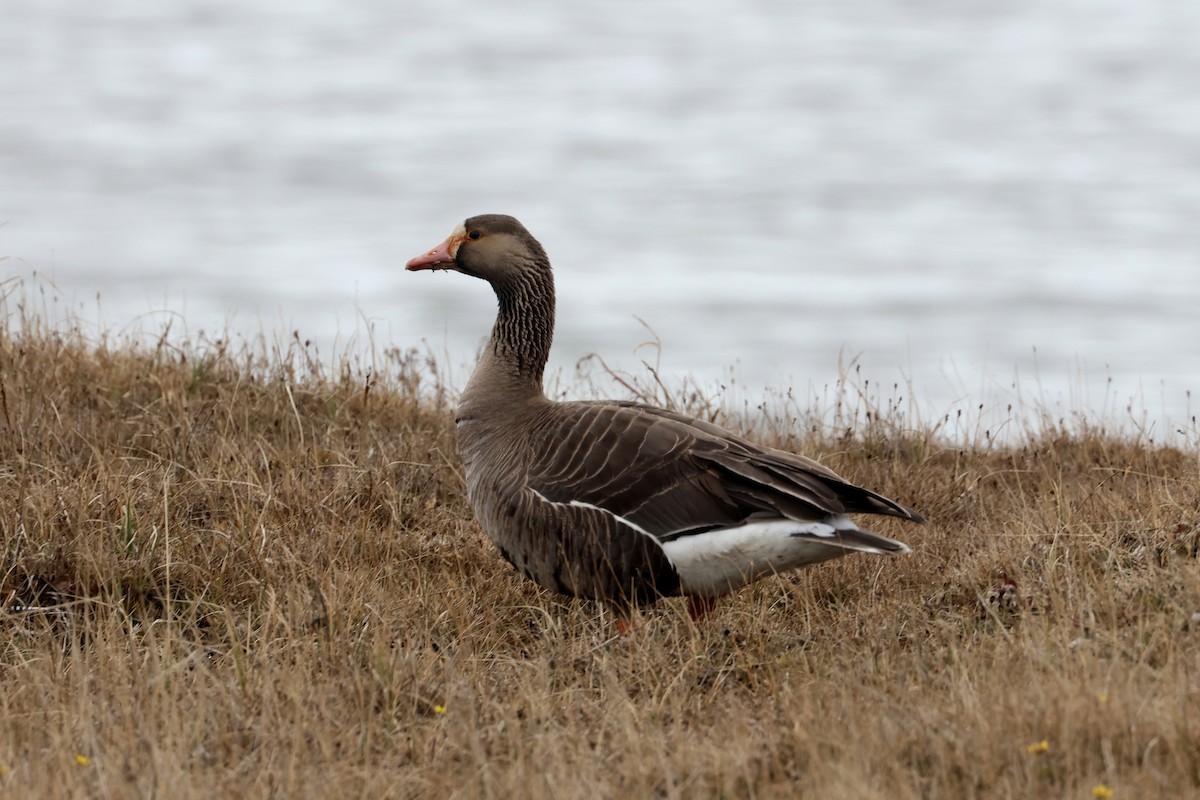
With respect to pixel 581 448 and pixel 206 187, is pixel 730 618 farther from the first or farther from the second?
pixel 206 187

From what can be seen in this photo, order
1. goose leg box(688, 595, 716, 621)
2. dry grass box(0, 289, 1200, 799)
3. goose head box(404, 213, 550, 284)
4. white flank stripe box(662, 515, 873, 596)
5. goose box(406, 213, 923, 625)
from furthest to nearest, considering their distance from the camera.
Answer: goose head box(404, 213, 550, 284) → goose leg box(688, 595, 716, 621) → goose box(406, 213, 923, 625) → white flank stripe box(662, 515, 873, 596) → dry grass box(0, 289, 1200, 799)

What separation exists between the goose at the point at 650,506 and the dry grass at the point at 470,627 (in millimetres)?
224

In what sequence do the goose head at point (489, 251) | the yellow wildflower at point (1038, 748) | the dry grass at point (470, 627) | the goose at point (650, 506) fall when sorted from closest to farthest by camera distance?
the yellow wildflower at point (1038, 748) < the dry grass at point (470, 627) < the goose at point (650, 506) < the goose head at point (489, 251)

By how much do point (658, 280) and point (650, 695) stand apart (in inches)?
889

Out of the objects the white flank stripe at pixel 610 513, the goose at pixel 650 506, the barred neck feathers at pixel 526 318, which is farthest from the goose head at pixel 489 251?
A: the white flank stripe at pixel 610 513

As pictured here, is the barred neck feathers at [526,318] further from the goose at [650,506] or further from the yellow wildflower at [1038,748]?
the yellow wildflower at [1038,748]

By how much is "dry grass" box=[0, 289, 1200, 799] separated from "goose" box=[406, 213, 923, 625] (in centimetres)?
22

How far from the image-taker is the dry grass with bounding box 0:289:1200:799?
3.73m

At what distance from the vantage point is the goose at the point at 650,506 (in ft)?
17.6

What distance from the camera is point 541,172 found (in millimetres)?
36656

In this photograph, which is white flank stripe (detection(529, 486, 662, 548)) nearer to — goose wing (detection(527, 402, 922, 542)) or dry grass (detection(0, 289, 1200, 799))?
goose wing (detection(527, 402, 922, 542))

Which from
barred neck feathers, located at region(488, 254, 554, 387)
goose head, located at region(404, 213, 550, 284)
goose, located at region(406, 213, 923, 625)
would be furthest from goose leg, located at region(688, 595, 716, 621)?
goose head, located at region(404, 213, 550, 284)

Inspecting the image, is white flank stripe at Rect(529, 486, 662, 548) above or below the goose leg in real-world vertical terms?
above

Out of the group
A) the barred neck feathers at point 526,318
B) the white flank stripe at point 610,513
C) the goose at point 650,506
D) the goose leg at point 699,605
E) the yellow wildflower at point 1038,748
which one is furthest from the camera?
the barred neck feathers at point 526,318
